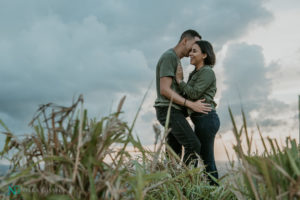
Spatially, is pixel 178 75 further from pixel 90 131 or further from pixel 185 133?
pixel 90 131

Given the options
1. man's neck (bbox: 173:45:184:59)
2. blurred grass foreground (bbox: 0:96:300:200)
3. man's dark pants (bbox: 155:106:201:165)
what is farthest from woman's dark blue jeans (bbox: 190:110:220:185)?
blurred grass foreground (bbox: 0:96:300:200)

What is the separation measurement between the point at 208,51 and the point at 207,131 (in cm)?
105

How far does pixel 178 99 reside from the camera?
3740 mm

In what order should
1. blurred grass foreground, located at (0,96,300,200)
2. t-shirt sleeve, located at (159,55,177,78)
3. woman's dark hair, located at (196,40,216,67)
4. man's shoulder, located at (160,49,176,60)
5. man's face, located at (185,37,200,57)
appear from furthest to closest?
1. man's face, located at (185,37,200,57)
2. woman's dark hair, located at (196,40,216,67)
3. man's shoulder, located at (160,49,176,60)
4. t-shirt sleeve, located at (159,55,177,78)
5. blurred grass foreground, located at (0,96,300,200)

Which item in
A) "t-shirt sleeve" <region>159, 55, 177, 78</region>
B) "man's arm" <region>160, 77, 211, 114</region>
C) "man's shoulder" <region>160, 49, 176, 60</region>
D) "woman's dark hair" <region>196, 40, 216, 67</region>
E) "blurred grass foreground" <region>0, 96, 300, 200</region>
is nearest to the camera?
"blurred grass foreground" <region>0, 96, 300, 200</region>

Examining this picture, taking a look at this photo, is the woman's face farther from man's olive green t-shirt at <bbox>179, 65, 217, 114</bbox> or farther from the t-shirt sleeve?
the t-shirt sleeve

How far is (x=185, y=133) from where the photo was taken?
12.3 ft

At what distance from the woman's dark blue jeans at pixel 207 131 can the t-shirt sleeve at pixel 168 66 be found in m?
0.60

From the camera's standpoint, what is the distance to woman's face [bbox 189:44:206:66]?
4129 mm

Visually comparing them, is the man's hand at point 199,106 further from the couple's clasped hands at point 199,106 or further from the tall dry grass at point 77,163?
the tall dry grass at point 77,163

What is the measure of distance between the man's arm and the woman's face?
48cm

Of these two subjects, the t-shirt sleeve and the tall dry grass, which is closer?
the tall dry grass

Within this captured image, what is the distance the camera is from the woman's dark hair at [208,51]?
4109mm

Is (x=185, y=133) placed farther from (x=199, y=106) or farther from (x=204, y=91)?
(x=204, y=91)
